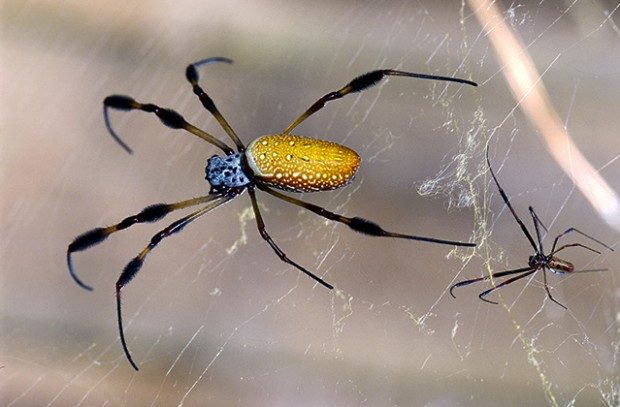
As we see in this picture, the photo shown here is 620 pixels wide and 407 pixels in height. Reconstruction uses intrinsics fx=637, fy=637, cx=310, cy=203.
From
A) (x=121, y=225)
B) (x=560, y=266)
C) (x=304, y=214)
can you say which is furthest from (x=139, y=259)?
(x=560, y=266)

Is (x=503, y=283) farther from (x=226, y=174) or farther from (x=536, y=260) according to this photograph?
(x=226, y=174)

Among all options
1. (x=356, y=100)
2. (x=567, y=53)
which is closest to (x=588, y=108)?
(x=567, y=53)

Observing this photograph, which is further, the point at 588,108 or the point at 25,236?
the point at 25,236

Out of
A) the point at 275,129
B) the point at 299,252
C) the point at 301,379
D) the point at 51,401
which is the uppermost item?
the point at 275,129

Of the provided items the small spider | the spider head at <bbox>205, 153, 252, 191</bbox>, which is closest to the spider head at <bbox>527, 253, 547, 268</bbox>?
the small spider

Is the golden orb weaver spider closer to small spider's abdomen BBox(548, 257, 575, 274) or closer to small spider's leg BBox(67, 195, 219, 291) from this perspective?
small spider's leg BBox(67, 195, 219, 291)

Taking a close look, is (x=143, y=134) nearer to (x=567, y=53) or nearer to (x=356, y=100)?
(x=356, y=100)

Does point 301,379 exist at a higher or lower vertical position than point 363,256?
lower
